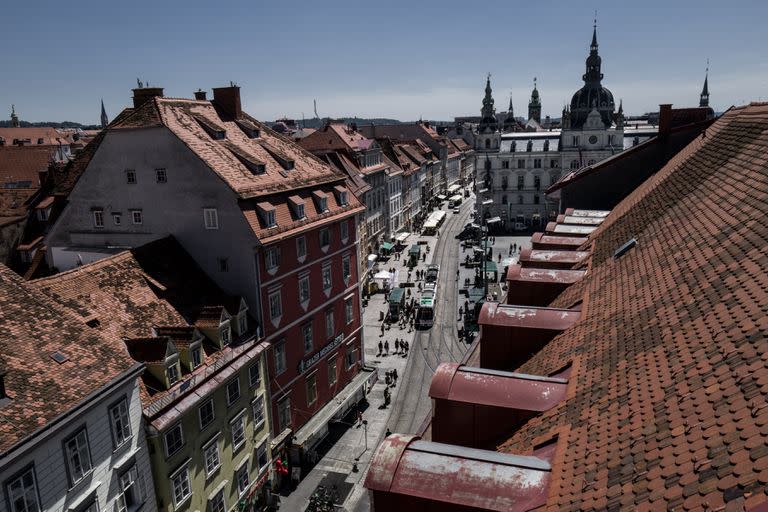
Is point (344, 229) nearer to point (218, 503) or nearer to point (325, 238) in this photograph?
point (325, 238)

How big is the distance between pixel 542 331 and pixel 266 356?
703 inches

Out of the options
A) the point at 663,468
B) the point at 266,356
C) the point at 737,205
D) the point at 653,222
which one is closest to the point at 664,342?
the point at 663,468

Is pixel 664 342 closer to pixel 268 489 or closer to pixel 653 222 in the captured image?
pixel 653 222

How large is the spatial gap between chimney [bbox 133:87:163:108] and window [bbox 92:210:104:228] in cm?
679

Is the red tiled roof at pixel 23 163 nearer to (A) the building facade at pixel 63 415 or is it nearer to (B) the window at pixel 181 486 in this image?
(B) the window at pixel 181 486

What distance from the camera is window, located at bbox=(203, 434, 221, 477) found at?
944 inches

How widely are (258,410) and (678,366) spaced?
935 inches

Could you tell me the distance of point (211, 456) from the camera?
24453 millimetres

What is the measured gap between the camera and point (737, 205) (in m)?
12.3

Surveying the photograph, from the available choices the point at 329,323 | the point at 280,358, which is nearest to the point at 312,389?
the point at 329,323

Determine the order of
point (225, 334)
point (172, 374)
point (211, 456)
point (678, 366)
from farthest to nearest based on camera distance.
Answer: point (225, 334) → point (211, 456) → point (172, 374) → point (678, 366)

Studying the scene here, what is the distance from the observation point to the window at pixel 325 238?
34.4 meters

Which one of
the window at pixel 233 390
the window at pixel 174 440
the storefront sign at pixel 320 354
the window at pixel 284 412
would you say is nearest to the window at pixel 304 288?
the storefront sign at pixel 320 354

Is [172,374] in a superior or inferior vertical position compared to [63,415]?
inferior
